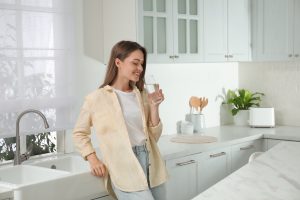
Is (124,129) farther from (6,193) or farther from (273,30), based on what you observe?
(273,30)

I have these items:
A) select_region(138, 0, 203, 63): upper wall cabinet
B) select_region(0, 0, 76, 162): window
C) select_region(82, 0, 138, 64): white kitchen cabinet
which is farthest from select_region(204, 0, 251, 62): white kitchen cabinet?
select_region(0, 0, 76, 162): window

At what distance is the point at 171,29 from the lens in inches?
164

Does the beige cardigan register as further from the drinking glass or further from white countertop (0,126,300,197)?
the drinking glass

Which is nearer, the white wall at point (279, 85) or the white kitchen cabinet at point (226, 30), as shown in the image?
the white kitchen cabinet at point (226, 30)

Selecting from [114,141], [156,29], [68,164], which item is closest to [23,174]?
[68,164]

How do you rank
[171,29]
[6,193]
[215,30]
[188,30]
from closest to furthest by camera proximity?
1. [6,193]
2. [171,29]
3. [188,30]
4. [215,30]

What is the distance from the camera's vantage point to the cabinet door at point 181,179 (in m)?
3.79

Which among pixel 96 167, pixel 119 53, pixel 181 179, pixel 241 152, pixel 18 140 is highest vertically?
pixel 119 53

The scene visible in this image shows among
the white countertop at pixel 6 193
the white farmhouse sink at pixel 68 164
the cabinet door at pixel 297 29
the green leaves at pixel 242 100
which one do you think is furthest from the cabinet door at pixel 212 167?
the white countertop at pixel 6 193

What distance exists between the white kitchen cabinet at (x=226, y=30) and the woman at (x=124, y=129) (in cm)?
152

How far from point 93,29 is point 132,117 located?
1068 millimetres

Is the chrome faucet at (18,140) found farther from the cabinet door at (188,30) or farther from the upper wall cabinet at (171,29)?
the cabinet door at (188,30)

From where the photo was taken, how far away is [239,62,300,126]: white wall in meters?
5.40

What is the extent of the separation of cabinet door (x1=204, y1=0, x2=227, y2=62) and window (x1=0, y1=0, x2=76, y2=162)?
4.33 ft
